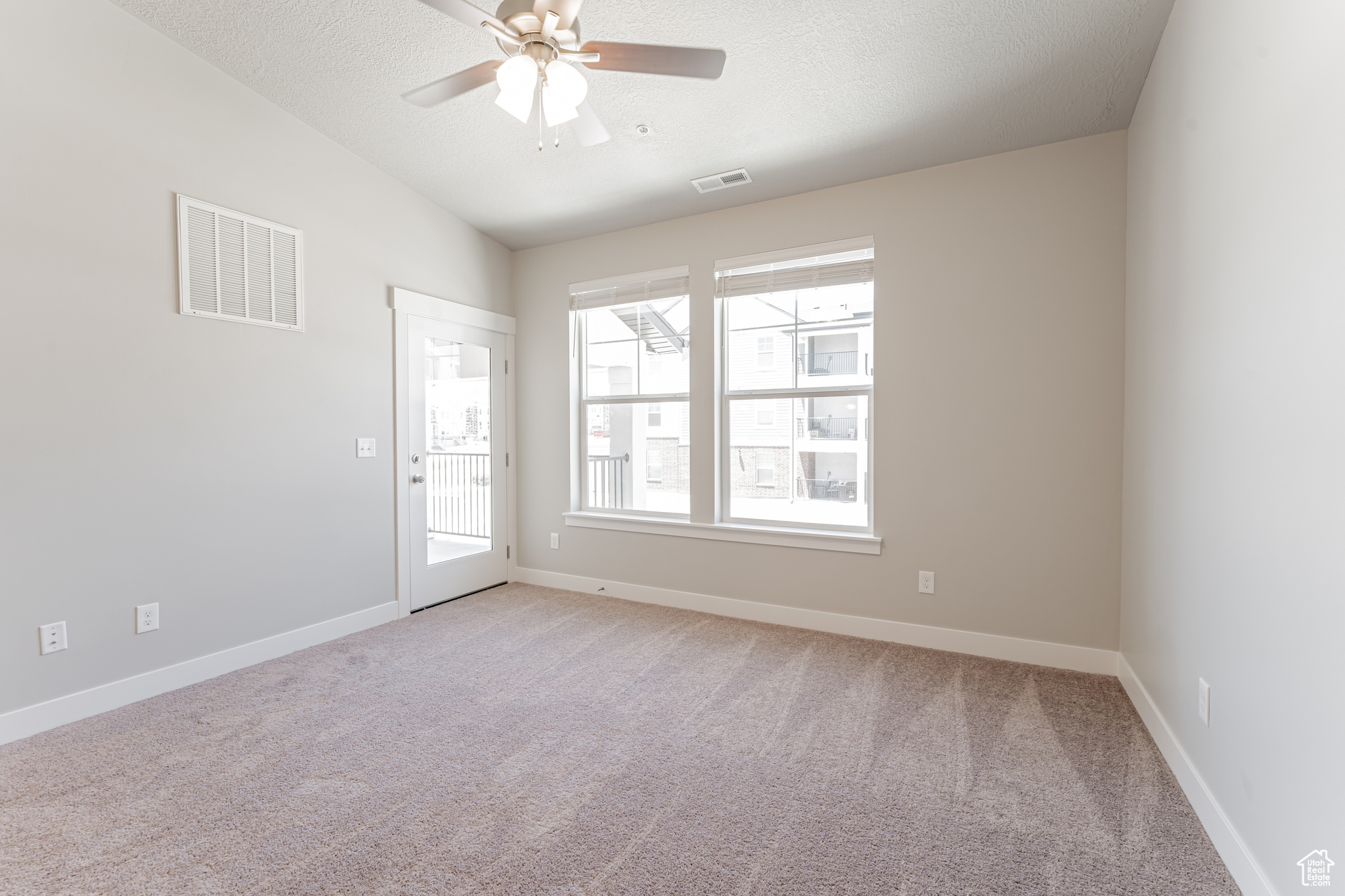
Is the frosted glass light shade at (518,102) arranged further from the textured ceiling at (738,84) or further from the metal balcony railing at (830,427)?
the metal balcony railing at (830,427)

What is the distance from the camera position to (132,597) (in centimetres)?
268

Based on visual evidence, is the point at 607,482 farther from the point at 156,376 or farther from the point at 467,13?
the point at 467,13

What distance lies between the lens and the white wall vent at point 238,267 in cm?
284

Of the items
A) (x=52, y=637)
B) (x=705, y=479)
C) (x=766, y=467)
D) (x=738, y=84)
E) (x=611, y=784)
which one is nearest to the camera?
(x=611, y=784)

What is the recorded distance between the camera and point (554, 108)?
189 cm

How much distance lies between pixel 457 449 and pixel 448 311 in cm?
96

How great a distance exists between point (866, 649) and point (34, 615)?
3750 mm

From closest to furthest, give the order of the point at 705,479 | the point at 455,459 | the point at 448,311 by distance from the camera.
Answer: the point at 705,479 → the point at 448,311 → the point at 455,459

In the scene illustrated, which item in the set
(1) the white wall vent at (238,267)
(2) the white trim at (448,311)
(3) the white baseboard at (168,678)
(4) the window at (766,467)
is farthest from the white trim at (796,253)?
(3) the white baseboard at (168,678)

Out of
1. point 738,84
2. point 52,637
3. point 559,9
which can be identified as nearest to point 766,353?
point 738,84

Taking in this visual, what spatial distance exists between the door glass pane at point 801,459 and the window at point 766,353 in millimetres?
218

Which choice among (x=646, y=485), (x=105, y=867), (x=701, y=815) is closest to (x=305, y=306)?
(x=646, y=485)

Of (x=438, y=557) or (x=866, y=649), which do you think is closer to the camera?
(x=866, y=649)

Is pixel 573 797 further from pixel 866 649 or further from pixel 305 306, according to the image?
pixel 305 306
